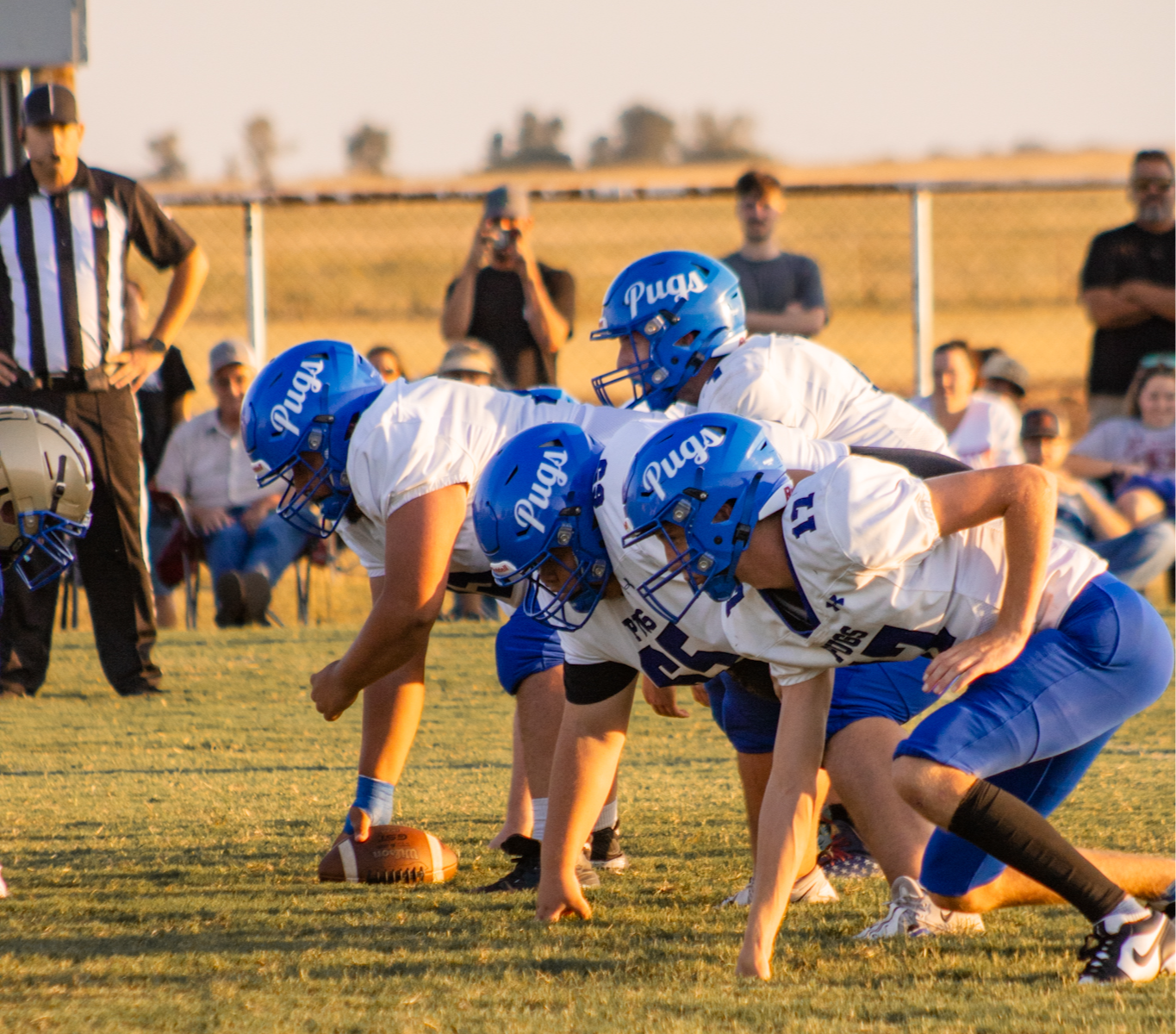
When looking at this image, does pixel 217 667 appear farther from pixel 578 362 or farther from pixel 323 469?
pixel 578 362

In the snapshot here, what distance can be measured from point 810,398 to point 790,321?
4.36 m

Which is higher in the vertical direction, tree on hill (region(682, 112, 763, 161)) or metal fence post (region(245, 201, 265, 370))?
tree on hill (region(682, 112, 763, 161))

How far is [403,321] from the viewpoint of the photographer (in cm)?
2480

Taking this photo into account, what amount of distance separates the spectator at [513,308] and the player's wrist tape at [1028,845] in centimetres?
576

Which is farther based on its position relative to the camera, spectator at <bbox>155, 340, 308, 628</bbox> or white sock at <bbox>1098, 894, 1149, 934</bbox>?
spectator at <bbox>155, 340, 308, 628</bbox>

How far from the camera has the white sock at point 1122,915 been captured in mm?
3256

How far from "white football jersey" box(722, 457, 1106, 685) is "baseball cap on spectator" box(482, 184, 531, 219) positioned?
5443 mm

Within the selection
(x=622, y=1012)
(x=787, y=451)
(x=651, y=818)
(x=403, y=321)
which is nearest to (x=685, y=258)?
(x=787, y=451)

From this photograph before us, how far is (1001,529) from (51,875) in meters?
2.70

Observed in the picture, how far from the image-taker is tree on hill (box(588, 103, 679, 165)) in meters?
73.4

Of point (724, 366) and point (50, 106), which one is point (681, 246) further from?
point (724, 366)

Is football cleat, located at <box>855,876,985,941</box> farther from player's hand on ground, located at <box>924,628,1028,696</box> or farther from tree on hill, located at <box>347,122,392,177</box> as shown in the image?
tree on hill, located at <box>347,122,392,177</box>

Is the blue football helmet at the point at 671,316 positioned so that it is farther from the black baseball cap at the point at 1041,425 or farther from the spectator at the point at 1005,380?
the spectator at the point at 1005,380

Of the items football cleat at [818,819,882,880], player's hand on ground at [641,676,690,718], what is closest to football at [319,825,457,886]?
player's hand on ground at [641,676,690,718]
